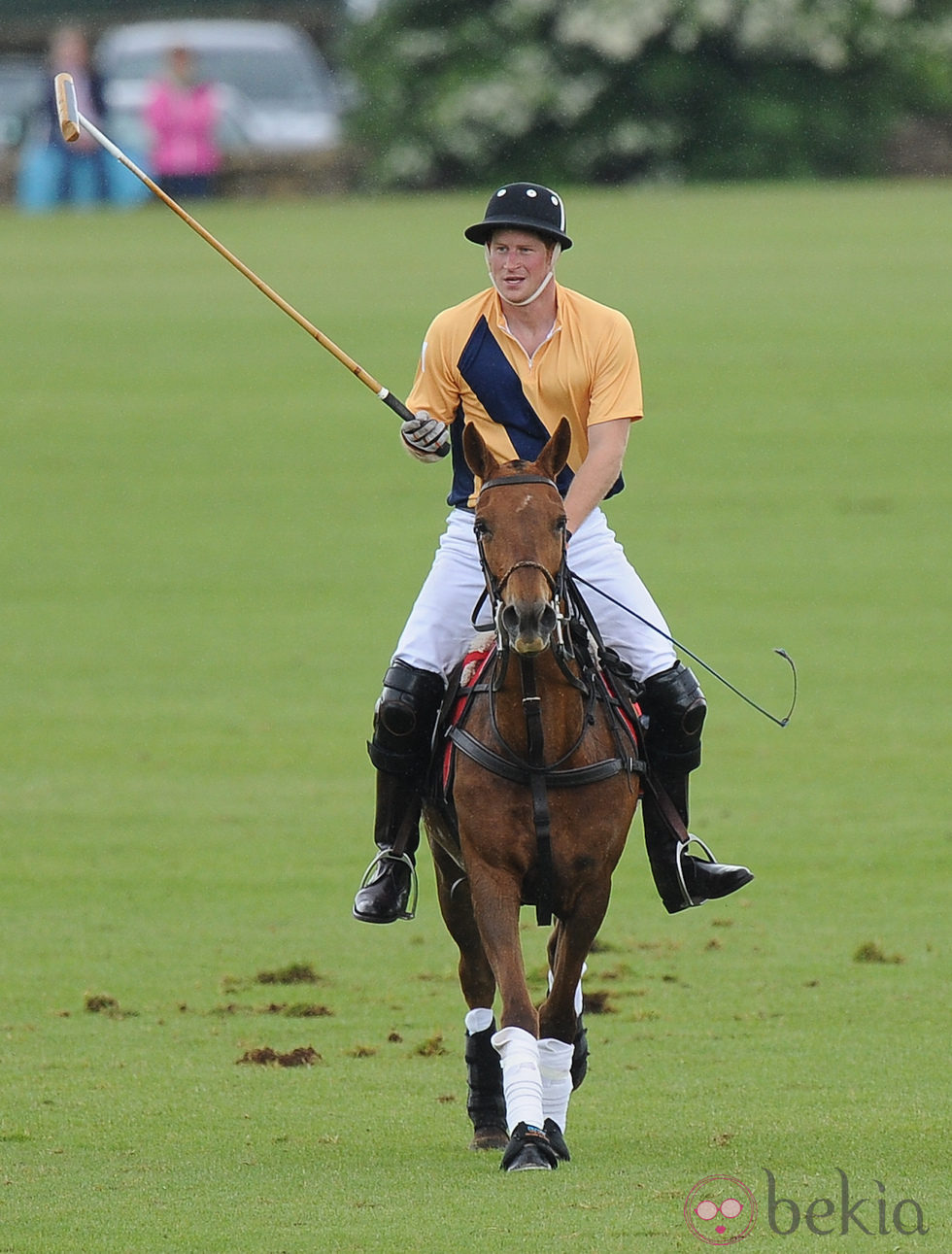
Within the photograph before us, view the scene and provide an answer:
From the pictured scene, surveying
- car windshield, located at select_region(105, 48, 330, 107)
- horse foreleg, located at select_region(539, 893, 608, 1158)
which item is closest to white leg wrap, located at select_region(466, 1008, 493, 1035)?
horse foreleg, located at select_region(539, 893, 608, 1158)

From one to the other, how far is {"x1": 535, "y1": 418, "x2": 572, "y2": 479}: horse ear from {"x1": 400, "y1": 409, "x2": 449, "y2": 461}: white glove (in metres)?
0.46

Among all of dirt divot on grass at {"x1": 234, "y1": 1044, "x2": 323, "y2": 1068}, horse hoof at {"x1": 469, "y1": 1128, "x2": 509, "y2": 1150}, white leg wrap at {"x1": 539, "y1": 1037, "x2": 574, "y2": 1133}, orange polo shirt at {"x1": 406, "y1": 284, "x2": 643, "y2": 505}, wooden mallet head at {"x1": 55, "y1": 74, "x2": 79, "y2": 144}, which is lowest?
horse hoof at {"x1": 469, "y1": 1128, "x2": 509, "y2": 1150}

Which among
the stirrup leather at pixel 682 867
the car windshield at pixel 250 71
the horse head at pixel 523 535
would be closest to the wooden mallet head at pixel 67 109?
the horse head at pixel 523 535

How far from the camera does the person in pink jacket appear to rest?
110 feet

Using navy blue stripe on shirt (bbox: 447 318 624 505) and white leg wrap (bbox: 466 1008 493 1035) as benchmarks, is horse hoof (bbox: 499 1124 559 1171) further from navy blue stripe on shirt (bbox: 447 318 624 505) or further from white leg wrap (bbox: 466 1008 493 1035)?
navy blue stripe on shirt (bbox: 447 318 624 505)

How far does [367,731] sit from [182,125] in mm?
19770

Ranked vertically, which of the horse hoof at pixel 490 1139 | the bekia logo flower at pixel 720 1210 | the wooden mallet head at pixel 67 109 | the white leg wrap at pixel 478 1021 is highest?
the wooden mallet head at pixel 67 109

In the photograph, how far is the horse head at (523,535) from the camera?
23.3 ft

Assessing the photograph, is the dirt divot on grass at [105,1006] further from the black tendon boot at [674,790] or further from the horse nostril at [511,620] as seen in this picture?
the horse nostril at [511,620]

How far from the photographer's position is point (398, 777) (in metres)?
8.32

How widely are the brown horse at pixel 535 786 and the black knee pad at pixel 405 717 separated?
0.16 metres

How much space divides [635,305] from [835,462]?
599 cm

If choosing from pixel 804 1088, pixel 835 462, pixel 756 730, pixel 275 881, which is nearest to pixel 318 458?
pixel 835 462

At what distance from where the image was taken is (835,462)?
25641 millimetres
